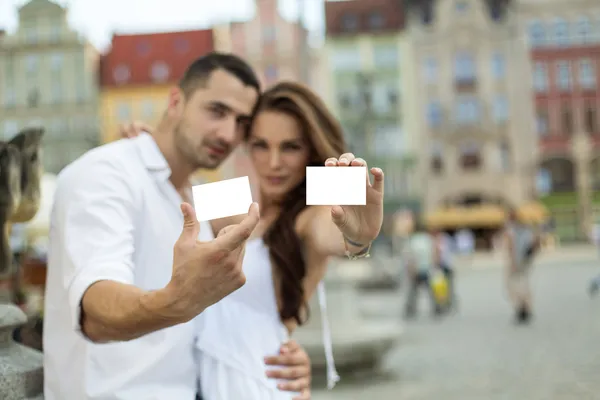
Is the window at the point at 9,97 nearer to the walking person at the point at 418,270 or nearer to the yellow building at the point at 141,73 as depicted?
the yellow building at the point at 141,73

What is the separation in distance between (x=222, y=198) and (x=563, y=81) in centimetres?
3411

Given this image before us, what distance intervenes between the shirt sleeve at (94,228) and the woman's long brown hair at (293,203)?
1.29 feet

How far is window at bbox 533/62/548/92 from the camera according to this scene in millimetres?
32562

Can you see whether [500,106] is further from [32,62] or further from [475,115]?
[32,62]

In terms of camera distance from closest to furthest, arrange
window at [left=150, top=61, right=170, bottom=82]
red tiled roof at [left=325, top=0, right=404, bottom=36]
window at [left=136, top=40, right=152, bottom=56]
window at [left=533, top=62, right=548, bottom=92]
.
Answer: window at [left=533, top=62, right=548, bottom=92] < red tiled roof at [left=325, top=0, right=404, bottom=36] < window at [left=150, top=61, right=170, bottom=82] < window at [left=136, top=40, right=152, bottom=56]

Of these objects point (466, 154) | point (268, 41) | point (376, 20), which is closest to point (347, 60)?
point (376, 20)

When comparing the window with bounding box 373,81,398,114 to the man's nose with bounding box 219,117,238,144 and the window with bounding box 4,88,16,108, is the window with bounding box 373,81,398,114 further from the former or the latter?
the man's nose with bounding box 219,117,238,144

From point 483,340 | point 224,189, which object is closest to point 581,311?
point 483,340

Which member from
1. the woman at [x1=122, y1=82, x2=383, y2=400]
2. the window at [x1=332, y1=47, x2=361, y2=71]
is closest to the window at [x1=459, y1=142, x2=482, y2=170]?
the window at [x1=332, y1=47, x2=361, y2=71]

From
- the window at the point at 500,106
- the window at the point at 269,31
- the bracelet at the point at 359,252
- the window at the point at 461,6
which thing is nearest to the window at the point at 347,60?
the window at the point at 269,31

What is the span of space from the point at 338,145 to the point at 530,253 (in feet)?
26.2

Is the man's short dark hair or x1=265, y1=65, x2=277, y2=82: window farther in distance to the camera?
x1=265, y1=65, x2=277, y2=82: window

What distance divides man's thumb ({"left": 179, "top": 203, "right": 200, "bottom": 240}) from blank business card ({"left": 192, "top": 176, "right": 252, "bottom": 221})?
0.13 feet

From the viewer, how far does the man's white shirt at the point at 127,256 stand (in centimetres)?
147
